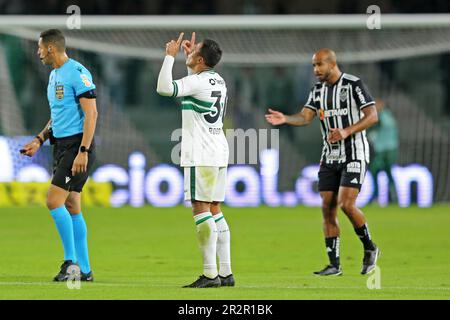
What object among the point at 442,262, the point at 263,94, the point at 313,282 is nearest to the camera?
the point at 313,282

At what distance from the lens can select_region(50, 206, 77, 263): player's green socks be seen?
10.1 meters

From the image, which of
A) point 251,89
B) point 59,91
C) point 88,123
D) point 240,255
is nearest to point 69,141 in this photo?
point 88,123

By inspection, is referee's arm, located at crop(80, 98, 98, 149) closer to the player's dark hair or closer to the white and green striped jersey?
the white and green striped jersey

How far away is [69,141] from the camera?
10141 mm

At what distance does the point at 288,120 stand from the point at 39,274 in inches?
109

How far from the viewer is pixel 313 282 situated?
10.1 meters

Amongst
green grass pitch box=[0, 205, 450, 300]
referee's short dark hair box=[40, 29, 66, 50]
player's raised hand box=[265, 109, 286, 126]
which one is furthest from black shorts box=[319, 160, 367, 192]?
referee's short dark hair box=[40, 29, 66, 50]

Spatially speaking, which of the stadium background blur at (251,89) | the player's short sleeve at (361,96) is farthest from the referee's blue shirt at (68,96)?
the stadium background blur at (251,89)

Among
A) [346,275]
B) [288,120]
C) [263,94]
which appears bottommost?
[346,275]

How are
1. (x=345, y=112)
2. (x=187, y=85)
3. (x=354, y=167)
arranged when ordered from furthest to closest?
(x=345, y=112) < (x=354, y=167) < (x=187, y=85)

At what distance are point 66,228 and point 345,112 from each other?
10.00 feet

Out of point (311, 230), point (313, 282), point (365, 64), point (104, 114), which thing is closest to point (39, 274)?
point (313, 282)

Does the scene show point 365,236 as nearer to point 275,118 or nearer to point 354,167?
point 354,167

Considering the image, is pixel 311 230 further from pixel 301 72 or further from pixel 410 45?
pixel 301 72
